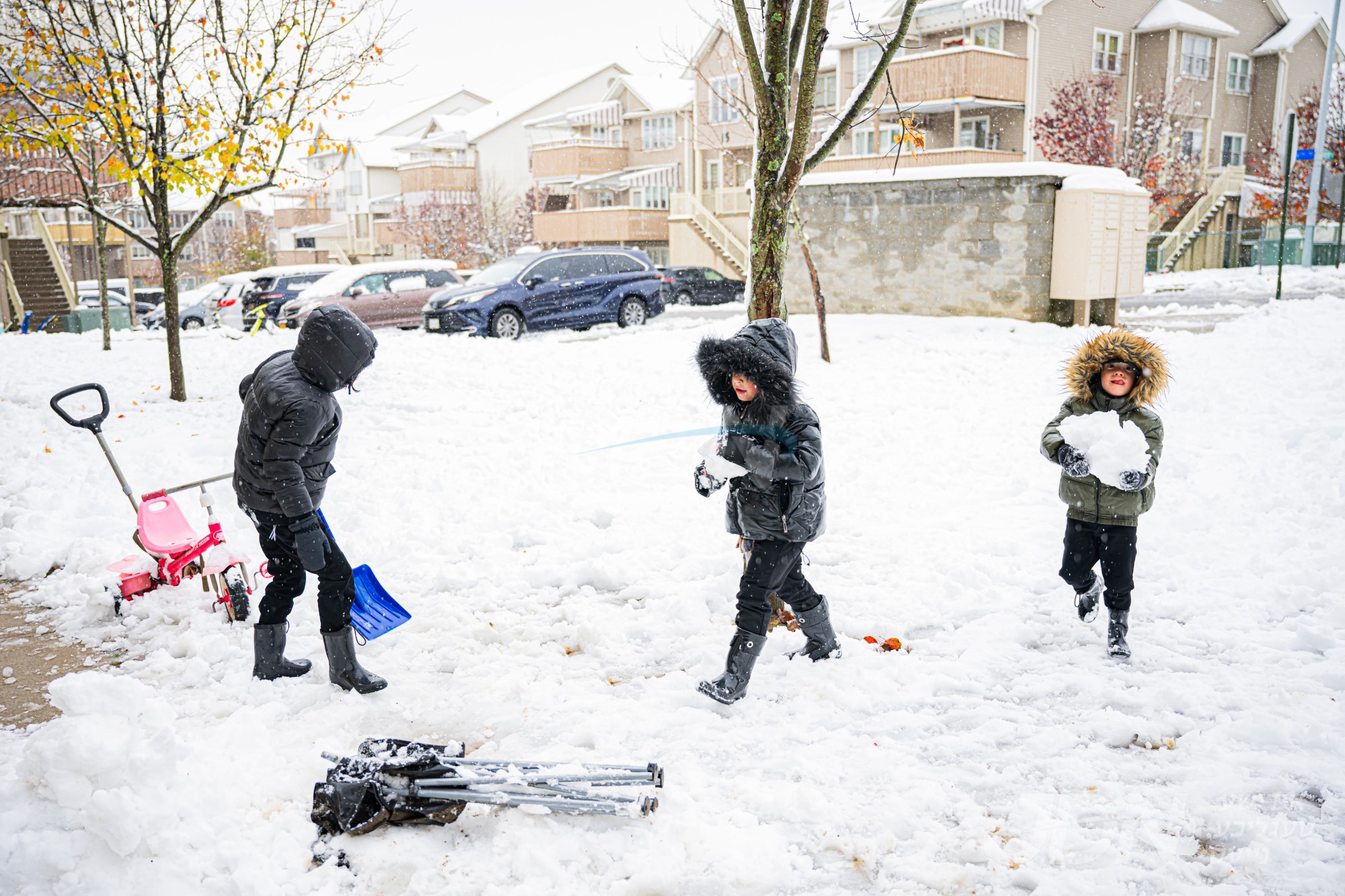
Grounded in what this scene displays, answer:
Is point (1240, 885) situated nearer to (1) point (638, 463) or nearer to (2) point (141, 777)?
(2) point (141, 777)

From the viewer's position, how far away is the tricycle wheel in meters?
5.06

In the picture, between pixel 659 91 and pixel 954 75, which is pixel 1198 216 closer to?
pixel 954 75

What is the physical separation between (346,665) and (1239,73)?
45.3 metres

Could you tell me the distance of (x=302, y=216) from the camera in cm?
6256

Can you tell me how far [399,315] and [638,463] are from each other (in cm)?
1220

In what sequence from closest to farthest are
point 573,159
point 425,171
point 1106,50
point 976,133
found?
1. point 976,133
2. point 1106,50
3. point 573,159
4. point 425,171

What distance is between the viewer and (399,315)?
61.6 ft

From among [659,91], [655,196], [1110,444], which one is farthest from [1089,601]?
[659,91]

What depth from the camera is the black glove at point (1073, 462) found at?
4.44m

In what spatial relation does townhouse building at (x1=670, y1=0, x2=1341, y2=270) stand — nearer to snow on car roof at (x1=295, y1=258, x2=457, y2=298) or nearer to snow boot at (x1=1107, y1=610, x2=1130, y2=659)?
snow on car roof at (x1=295, y1=258, x2=457, y2=298)

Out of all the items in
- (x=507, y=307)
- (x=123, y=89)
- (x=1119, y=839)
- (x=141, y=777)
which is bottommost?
(x=1119, y=839)

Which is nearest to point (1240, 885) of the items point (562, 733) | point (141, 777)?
point (562, 733)

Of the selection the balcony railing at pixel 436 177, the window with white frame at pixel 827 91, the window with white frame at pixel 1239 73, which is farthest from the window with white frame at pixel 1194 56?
the balcony railing at pixel 436 177

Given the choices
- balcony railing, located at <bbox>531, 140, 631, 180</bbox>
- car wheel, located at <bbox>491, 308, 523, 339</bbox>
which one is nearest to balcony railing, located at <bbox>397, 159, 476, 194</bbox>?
balcony railing, located at <bbox>531, 140, 631, 180</bbox>
